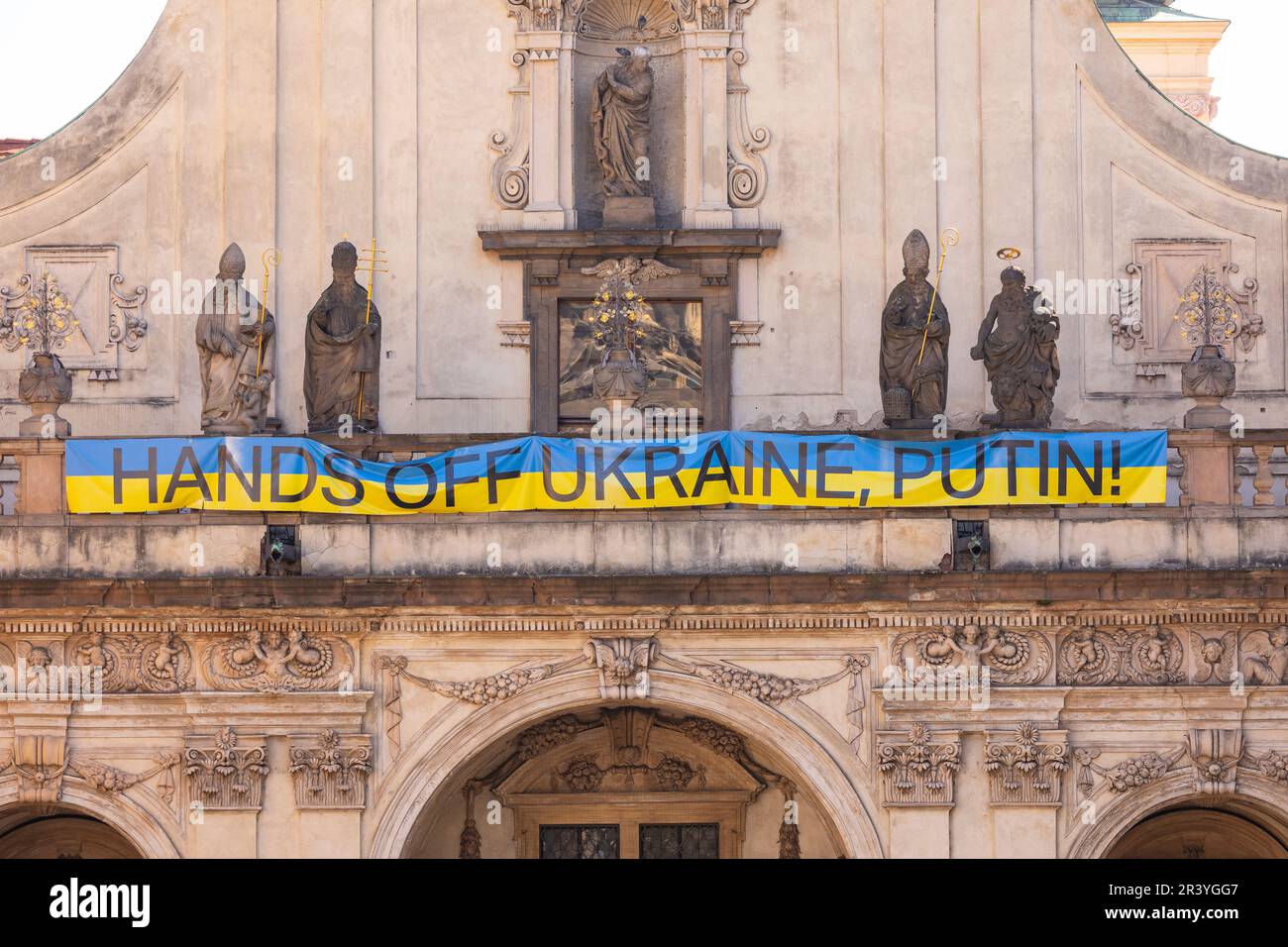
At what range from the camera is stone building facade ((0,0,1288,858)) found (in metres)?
27.1

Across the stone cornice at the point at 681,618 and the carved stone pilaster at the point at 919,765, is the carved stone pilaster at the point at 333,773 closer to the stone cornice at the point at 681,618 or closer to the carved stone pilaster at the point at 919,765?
the stone cornice at the point at 681,618

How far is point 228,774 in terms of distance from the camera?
27078mm

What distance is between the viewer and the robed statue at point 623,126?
3088 cm

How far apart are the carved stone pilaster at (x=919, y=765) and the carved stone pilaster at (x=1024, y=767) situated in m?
0.37

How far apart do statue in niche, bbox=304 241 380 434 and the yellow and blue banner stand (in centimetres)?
137

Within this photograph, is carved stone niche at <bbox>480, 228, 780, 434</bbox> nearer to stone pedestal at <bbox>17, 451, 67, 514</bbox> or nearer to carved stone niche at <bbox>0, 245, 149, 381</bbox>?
carved stone niche at <bbox>0, 245, 149, 381</bbox>

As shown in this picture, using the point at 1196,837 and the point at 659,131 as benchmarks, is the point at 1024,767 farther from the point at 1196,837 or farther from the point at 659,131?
the point at 659,131

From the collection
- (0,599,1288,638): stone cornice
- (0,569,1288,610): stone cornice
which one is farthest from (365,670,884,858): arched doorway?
(0,569,1288,610): stone cornice

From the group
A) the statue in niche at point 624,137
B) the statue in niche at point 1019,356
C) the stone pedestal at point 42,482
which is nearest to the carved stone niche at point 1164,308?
the statue in niche at point 1019,356

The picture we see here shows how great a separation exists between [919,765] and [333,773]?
558 centimetres

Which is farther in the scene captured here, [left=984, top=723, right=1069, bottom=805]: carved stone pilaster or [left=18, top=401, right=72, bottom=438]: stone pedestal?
[left=18, top=401, right=72, bottom=438]: stone pedestal

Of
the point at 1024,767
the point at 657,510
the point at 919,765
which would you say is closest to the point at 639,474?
the point at 657,510

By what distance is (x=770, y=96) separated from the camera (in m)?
31.1

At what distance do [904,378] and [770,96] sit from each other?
4085 millimetres
